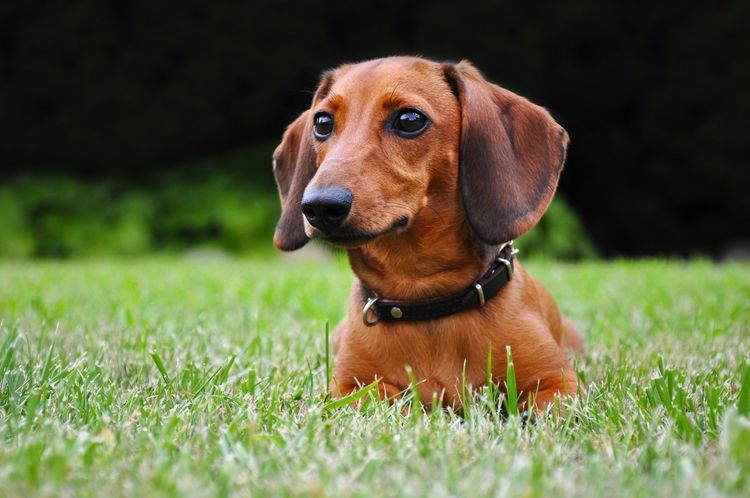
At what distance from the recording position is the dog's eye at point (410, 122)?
2.27 meters

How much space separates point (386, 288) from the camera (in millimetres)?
2389

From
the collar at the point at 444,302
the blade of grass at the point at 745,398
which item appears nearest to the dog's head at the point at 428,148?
the collar at the point at 444,302

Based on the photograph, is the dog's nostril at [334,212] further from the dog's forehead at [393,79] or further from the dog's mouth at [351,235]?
the dog's forehead at [393,79]

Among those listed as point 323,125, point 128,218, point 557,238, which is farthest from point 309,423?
point 128,218

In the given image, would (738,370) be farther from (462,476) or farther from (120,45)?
(120,45)

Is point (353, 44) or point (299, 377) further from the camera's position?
point (353, 44)

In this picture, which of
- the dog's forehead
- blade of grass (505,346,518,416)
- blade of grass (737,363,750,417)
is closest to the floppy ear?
the dog's forehead

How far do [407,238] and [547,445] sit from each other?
2.85 feet

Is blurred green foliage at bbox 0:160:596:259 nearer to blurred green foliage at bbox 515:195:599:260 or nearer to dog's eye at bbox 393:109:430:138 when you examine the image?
blurred green foliage at bbox 515:195:599:260

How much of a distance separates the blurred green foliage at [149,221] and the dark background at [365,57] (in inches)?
25.0

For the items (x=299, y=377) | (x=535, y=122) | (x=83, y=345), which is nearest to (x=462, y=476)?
(x=299, y=377)

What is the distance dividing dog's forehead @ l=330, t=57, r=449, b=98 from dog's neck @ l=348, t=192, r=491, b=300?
35cm

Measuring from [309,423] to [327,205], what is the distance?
562 millimetres

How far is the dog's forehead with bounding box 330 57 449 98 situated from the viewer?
2.34 metres
